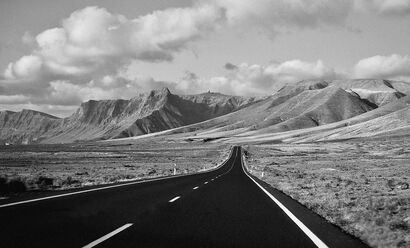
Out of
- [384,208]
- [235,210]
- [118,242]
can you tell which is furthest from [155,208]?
[384,208]

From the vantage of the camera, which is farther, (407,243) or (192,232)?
(192,232)

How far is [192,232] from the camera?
36.4ft

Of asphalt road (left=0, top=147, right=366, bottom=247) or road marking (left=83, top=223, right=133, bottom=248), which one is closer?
road marking (left=83, top=223, right=133, bottom=248)

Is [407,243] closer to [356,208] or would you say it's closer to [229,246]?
[229,246]

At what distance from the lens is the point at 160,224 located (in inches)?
482

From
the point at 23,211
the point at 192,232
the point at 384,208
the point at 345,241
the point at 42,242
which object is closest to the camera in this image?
the point at 42,242

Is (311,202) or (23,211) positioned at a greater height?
(23,211)

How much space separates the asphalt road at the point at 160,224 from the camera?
9.79m

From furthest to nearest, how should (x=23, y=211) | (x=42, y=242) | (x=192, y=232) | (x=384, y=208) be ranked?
(x=384, y=208)
(x=23, y=211)
(x=192, y=232)
(x=42, y=242)

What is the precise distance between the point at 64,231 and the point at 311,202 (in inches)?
428

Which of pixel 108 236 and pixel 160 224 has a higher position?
pixel 108 236

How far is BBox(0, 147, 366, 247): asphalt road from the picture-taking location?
32.1 feet

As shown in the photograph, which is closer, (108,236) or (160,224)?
(108,236)

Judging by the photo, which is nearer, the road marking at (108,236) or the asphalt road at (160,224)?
the road marking at (108,236)
